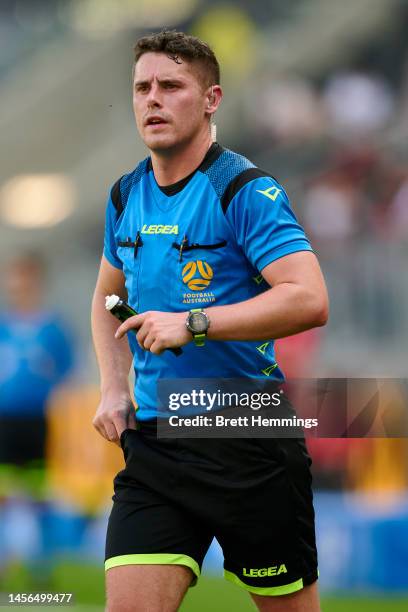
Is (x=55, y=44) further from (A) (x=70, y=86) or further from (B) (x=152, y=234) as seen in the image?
(B) (x=152, y=234)

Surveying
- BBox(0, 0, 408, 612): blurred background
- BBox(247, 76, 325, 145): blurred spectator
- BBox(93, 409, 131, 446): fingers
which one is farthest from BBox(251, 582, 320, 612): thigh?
BBox(247, 76, 325, 145): blurred spectator

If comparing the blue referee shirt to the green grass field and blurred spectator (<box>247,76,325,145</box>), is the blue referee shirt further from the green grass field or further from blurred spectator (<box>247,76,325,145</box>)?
blurred spectator (<box>247,76,325,145</box>)

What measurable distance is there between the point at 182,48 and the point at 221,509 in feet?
4.64

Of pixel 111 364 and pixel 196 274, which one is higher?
pixel 196 274

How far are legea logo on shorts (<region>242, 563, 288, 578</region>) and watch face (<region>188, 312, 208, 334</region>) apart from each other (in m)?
0.81

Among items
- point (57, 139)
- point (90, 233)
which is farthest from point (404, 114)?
point (57, 139)

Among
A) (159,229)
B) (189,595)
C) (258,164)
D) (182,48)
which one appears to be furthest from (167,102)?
(258,164)

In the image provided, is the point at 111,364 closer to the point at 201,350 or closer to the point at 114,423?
the point at 114,423

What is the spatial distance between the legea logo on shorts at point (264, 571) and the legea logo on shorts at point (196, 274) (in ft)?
2.85

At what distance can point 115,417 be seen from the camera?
12.0ft

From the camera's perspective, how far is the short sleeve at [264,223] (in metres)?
3.32

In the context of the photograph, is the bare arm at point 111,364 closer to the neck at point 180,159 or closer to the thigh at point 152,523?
the thigh at point 152,523

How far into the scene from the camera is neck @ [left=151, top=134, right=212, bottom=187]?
358 cm

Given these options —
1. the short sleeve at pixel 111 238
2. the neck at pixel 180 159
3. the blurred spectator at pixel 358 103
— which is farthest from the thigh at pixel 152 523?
the blurred spectator at pixel 358 103
